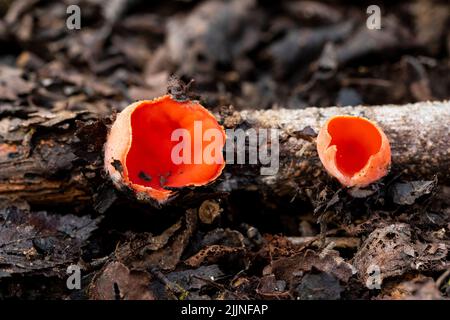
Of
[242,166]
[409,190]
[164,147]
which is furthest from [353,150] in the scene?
[164,147]

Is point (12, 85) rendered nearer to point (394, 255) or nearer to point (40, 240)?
point (40, 240)

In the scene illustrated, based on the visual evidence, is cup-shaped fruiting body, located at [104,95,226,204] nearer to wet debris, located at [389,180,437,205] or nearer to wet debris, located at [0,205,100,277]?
wet debris, located at [0,205,100,277]

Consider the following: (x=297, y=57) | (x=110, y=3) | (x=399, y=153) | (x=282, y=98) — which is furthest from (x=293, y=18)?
(x=399, y=153)

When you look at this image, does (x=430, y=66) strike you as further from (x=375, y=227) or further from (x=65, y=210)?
(x=65, y=210)

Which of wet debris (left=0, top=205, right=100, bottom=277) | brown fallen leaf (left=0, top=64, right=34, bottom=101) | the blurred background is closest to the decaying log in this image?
wet debris (left=0, top=205, right=100, bottom=277)

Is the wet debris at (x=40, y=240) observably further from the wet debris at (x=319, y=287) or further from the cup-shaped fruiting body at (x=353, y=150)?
the cup-shaped fruiting body at (x=353, y=150)

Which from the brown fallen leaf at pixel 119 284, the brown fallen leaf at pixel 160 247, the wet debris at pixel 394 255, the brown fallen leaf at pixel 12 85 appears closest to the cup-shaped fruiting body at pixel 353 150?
the wet debris at pixel 394 255
